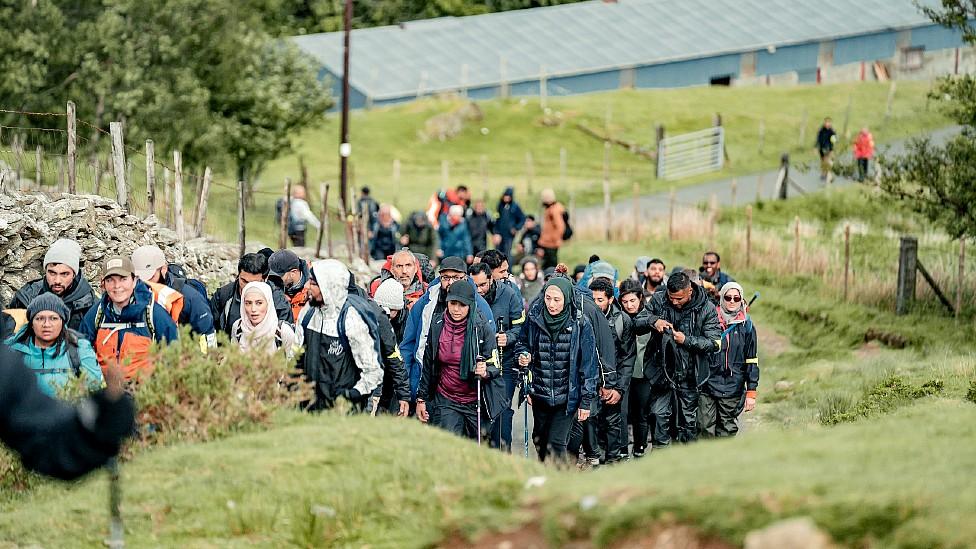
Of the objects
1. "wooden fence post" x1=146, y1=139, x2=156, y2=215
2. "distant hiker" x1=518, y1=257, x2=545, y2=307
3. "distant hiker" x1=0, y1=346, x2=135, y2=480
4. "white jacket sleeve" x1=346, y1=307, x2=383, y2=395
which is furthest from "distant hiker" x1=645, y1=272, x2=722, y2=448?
"wooden fence post" x1=146, y1=139, x2=156, y2=215

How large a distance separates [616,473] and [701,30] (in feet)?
210

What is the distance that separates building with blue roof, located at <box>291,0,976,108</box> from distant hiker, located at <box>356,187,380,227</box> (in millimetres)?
31814

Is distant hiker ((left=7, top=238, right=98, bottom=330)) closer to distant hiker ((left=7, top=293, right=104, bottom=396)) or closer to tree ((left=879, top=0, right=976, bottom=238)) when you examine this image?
distant hiker ((left=7, top=293, right=104, bottom=396))

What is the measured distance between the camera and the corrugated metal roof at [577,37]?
6328 centimetres

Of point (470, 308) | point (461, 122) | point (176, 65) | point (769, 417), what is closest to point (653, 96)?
point (461, 122)

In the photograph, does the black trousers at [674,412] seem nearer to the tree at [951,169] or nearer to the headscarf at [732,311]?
the headscarf at [732,311]

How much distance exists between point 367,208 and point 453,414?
53.0ft

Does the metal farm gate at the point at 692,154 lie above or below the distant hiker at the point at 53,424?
above

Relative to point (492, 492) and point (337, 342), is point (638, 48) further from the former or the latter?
point (492, 492)

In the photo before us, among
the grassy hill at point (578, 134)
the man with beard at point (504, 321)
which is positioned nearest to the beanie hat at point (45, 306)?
the man with beard at point (504, 321)

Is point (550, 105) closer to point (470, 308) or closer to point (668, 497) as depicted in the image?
point (470, 308)

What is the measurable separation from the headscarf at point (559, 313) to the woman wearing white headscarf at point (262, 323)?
2.23 meters

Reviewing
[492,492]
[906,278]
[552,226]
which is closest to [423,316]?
[492,492]

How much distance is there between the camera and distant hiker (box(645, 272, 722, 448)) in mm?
13383
